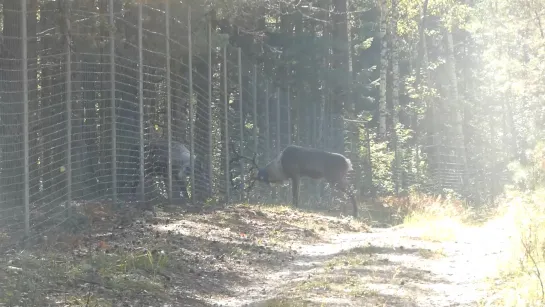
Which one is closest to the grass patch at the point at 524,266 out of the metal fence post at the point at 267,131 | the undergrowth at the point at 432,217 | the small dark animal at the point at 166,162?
the undergrowth at the point at 432,217

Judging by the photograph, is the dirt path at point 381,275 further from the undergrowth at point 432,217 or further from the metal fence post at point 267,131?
the metal fence post at point 267,131

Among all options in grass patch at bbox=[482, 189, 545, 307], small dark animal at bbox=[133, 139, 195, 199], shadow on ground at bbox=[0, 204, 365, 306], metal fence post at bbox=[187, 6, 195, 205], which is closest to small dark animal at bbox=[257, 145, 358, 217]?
small dark animal at bbox=[133, 139, 195, 199]

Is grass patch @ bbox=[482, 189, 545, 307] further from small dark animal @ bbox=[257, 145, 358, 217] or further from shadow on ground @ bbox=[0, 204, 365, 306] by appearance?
small dark animal @ bbox=[257, 145, 358, 217]

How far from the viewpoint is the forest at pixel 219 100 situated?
11.6 metres

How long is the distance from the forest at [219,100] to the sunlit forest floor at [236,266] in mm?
1015

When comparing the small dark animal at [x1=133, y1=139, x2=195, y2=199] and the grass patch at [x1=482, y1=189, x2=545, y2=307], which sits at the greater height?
the small dark animal at [x1=133, y1=139, x2=195, y2=199]

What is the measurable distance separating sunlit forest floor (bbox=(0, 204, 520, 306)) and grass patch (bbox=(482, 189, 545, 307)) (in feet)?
0.82

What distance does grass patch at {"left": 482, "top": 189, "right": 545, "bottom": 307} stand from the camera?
7254 mm

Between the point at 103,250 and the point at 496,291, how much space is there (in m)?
4.29

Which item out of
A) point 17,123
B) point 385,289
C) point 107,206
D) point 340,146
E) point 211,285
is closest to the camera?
point 385,289

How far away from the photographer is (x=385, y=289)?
28.8 feet

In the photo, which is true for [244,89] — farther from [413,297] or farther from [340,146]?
[413,297]

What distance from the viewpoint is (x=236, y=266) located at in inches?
425

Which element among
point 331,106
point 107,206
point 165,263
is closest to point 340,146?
point 331,106
